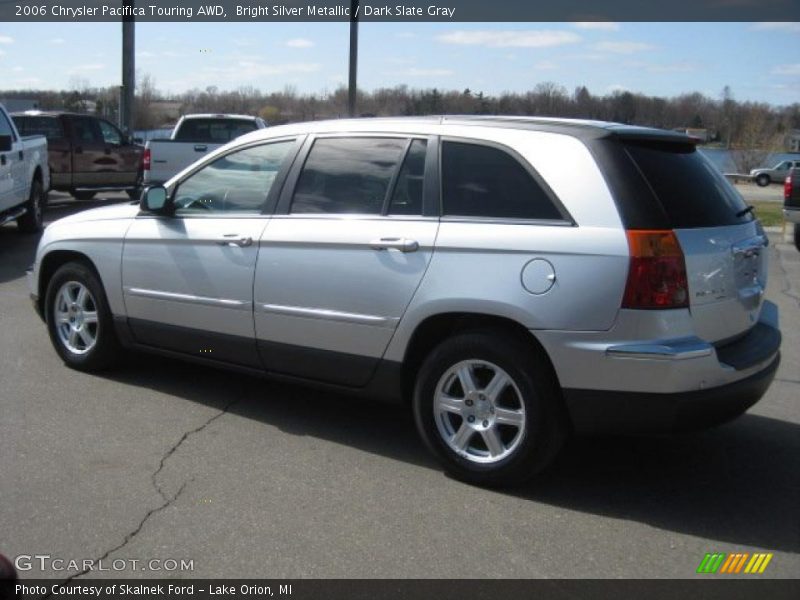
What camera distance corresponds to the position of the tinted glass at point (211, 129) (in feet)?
55.3

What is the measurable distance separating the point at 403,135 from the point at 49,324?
323cm

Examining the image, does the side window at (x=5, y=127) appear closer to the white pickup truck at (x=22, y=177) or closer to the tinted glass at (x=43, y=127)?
the white pickup truck at (x=22, y=177)

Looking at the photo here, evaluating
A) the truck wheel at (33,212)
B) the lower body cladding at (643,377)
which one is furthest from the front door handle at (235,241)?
the truck wheel at (33,212)

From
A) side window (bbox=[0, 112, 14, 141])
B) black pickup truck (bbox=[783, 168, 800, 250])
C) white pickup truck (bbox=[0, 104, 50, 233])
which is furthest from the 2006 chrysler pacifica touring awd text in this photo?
black pickup truck (bbox=[783, 168, 800, 250])

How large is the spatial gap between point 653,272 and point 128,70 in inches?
808

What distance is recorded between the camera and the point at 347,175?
4980 mm

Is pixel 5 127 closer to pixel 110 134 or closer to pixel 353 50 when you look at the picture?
pixel 110 134

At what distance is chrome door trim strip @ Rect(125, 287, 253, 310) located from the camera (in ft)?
17.2

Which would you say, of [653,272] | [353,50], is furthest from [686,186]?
[353,50]

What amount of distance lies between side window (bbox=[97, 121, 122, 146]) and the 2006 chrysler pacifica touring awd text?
44.1 ft

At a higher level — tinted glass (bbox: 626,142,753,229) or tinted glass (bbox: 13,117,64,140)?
tinted glass (bbox: 13,117,64,140)

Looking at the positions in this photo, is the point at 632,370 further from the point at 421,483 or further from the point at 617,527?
the point at 421,483

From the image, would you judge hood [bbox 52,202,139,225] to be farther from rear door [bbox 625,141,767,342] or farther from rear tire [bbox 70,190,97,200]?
rear tire [bbox 70,190,97,200]

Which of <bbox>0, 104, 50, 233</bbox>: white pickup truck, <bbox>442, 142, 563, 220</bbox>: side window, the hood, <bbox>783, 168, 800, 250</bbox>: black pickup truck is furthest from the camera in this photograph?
<bbox>783, 168, 800, 250</bbox>: black pickup truck
